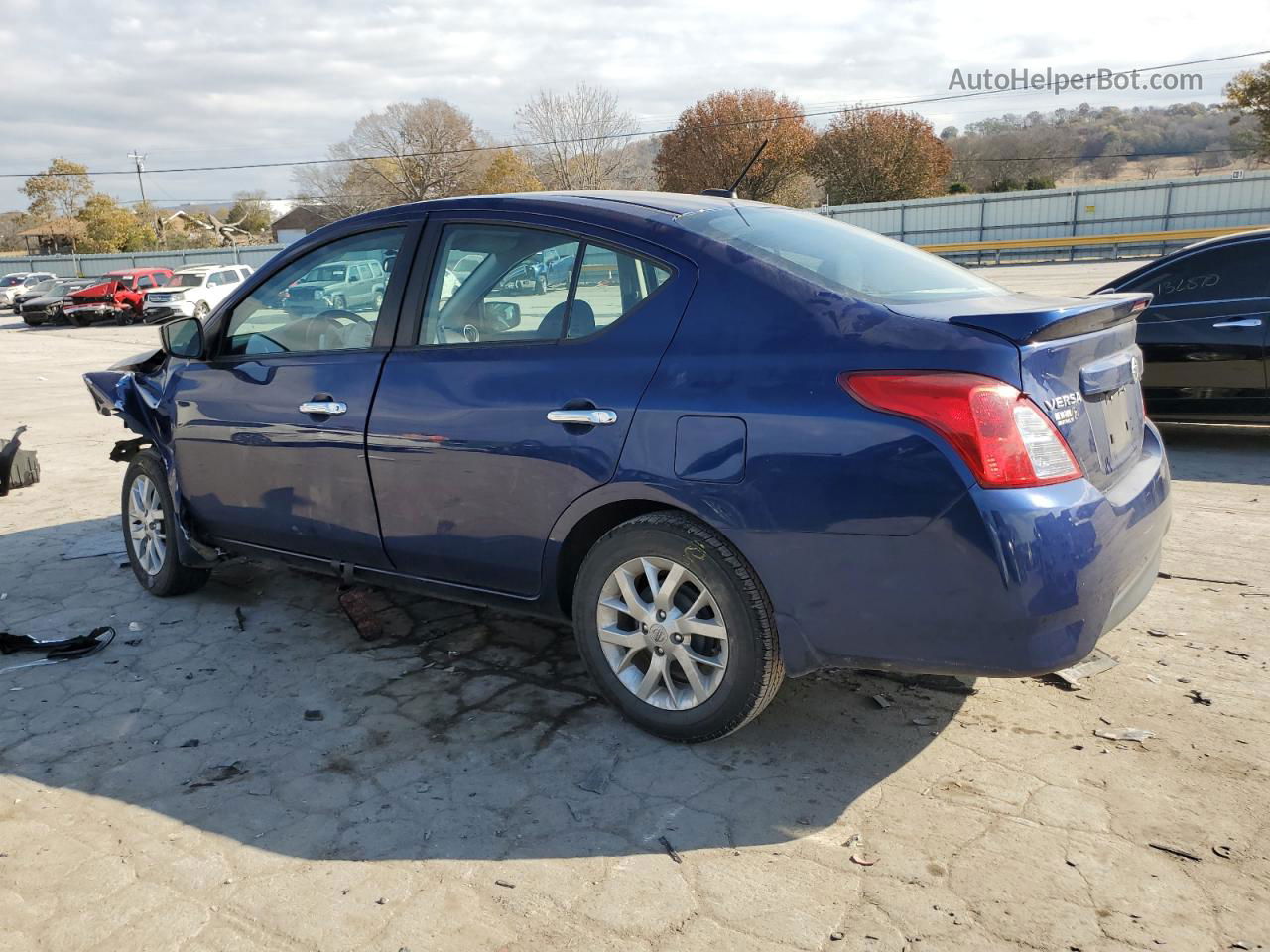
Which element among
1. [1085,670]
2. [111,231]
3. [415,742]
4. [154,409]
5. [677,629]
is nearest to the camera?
[677,629]

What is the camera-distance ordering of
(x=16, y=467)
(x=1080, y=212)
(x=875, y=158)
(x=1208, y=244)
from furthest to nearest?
(x=875, y=158) → (x=1080, y=212) → (x=16, y=467) → (x=1208, y=244)

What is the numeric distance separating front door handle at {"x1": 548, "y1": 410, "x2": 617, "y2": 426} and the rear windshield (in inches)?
26.4

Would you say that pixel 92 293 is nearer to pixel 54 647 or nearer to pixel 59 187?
pixel 54 647

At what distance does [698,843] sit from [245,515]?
103 inches

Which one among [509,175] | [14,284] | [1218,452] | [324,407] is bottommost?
[1218,452]

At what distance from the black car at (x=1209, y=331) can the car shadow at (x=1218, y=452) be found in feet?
0.94

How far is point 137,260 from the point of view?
54.2 metres

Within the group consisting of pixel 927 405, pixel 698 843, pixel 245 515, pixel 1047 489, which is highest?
pixel 927 405

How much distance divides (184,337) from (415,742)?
2.35 meters

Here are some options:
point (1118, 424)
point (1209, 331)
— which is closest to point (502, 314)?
point (1118, 424)

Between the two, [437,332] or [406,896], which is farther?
[437,332]

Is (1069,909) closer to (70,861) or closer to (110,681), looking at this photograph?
(70,861)

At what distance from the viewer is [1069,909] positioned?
2465mm

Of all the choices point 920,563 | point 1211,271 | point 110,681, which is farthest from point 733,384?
point 1211,271
